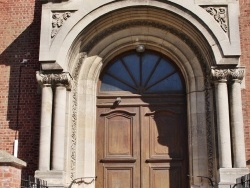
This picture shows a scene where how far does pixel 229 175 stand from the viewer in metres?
8.34

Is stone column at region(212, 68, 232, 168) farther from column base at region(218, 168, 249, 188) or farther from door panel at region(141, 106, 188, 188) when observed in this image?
door panel at region(141, 106, 188, 188)

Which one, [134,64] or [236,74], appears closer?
[236,74]

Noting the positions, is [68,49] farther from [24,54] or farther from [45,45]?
[24,54]

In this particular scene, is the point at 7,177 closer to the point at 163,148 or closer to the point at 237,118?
the point at 163,148

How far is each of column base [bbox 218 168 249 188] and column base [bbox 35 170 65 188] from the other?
284cm

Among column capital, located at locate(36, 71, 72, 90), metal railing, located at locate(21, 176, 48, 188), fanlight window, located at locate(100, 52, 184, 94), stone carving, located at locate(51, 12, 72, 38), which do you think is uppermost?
stone carving, located at locate(51, 12, 72, 38)

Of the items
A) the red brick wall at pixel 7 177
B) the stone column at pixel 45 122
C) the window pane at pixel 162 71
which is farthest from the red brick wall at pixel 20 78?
the red brick wall at pixel 7 177

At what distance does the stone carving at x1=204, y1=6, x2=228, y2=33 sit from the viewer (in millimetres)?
9133

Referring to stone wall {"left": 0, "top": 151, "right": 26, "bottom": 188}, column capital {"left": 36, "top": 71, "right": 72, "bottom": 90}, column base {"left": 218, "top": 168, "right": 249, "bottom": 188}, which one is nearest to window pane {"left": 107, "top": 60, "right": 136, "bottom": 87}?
column capital {"left": 36, "top": 71, "right": 72, "bottom": 90}

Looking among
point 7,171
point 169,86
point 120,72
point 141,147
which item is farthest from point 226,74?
point 7,171

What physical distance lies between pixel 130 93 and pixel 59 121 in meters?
1.88

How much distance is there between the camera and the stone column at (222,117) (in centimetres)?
852

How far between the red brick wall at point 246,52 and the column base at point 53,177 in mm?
3687

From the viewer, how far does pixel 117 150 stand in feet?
32.1
